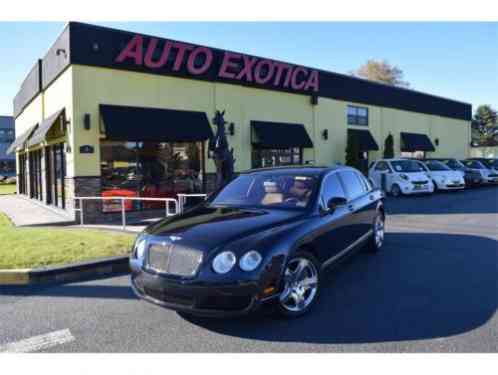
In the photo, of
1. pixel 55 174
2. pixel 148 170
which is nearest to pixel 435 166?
pixel 148 170

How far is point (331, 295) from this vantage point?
4.70 metres

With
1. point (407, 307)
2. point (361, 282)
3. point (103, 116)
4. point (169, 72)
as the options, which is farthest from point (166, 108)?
point (407, 307)

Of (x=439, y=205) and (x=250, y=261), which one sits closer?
(x=250, y=261)

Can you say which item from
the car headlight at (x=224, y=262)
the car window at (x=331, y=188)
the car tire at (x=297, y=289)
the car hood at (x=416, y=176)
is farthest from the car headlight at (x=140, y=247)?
the car hood at (x=416, y=176)

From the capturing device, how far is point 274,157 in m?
17.1

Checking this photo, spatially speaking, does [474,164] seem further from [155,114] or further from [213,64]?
[155,114]

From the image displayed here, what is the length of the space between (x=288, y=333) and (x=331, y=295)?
3.85 ft

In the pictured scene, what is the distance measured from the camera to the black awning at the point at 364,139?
2057 centimetres

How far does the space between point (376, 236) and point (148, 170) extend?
8.23 m

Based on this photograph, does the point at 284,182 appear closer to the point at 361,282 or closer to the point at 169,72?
the point at 361,282

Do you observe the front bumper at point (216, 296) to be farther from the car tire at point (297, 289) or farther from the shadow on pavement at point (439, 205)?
the shadow on pavement at point (439, 205)

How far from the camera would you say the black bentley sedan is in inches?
140

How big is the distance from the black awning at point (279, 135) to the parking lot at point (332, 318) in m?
9.84

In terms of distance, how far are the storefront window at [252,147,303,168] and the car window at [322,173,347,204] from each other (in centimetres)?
1062
